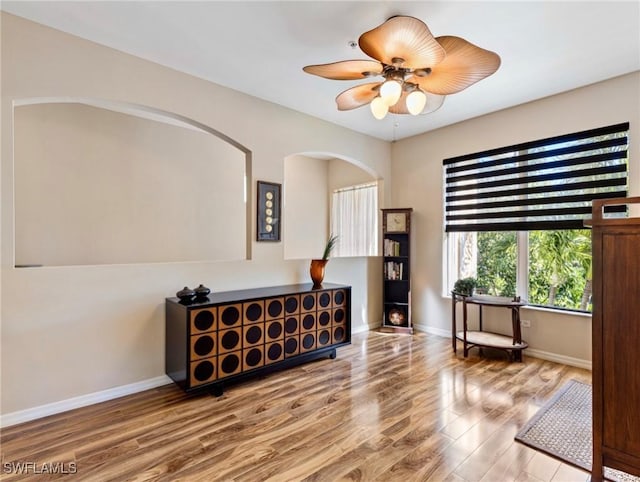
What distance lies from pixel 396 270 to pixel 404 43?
3.18m

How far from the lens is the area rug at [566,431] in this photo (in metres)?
1.88

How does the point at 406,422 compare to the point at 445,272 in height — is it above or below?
below

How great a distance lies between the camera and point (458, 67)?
82.8 inches

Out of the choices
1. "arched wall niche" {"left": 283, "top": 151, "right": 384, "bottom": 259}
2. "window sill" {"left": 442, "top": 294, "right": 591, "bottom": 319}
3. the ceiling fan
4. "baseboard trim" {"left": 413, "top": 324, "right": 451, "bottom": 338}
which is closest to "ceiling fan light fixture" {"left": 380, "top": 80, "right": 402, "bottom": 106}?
the ceiling fan

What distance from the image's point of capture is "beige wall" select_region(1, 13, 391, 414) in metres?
2.26

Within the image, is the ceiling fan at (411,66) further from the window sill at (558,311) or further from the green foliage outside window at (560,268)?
the window sill at (558,311)

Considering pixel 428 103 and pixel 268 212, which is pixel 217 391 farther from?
pixel 428 103

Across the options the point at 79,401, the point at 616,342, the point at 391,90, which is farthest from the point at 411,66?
the point at 79,401

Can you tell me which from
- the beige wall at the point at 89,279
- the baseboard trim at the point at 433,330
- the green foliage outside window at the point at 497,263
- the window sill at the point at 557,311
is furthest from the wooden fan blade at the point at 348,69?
the baseboard trim at the point at 433,330

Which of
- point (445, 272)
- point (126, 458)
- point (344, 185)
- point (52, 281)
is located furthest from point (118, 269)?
point (344, 185)

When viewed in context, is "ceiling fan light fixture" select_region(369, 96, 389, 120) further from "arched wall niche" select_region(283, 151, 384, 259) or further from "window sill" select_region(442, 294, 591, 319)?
"arched wall niche" select_region(283, 151, 384, 259)

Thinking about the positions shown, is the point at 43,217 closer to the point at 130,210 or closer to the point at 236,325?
the point at 130,210

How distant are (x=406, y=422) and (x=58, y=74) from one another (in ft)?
11.7

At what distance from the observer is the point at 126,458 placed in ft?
6.25
